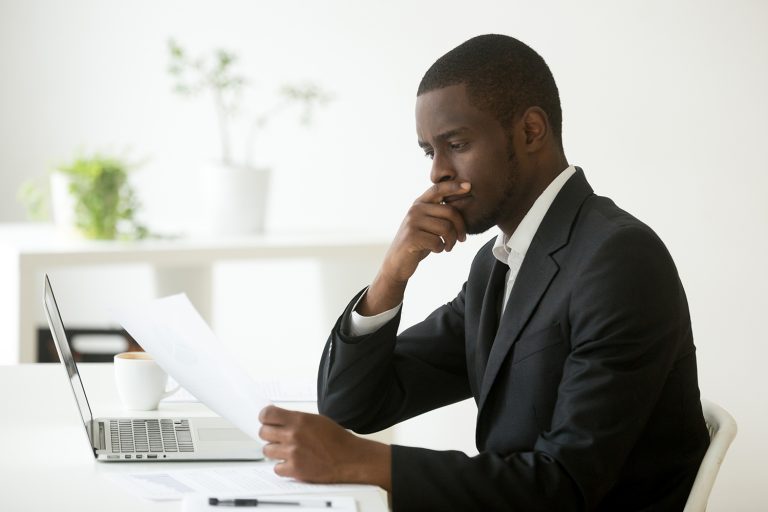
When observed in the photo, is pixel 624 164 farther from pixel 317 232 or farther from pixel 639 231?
pixel 639 231

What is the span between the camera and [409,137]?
3914 millimetres

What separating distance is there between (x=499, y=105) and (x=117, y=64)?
2.89 m

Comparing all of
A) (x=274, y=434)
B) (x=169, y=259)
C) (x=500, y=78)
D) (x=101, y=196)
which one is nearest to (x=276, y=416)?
(x=274, y=434)

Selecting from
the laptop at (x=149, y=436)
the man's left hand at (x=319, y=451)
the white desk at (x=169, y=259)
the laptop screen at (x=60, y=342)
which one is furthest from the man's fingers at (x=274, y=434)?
the white desk at (x=169, y=259)

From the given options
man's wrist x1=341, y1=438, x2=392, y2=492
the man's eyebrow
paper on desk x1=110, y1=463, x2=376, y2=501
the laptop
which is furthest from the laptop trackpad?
the man's eyebrow

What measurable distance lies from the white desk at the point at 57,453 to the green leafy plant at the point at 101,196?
4.45 ft

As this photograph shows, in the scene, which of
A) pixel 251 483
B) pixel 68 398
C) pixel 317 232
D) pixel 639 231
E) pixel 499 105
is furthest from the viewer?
pixel 317 232

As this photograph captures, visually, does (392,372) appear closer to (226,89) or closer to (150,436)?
(150,436)

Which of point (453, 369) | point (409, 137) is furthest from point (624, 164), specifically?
point (453, 369)

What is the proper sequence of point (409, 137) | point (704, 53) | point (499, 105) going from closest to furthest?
point (499, 105) → point (704, 53) → point (409, 137)

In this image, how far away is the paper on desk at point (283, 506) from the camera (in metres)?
1.10

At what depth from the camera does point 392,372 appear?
163 cm

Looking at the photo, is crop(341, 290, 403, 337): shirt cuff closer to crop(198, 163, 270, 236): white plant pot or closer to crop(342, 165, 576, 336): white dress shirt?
crop(342, 165, 576, 336): white dress shirt

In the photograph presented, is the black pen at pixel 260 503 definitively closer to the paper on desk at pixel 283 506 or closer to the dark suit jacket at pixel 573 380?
the paper on desk at pixel 283 506
